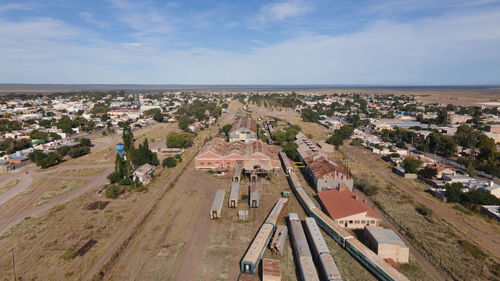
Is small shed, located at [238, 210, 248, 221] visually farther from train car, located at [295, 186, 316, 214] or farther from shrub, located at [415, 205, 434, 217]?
shrub, located at [415, 205, 434, 217]

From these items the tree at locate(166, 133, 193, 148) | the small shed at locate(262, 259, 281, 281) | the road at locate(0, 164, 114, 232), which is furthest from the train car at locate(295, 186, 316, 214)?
the tree at locate(166, 133, 193, 148)

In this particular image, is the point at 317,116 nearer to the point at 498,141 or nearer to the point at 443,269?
the point at 498,141

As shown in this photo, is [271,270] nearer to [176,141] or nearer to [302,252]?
[302,252]

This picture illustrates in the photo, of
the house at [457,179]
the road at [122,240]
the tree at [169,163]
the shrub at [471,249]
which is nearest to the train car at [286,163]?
the road at [122,240]

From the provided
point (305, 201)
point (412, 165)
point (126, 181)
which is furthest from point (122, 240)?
point (412, 165)

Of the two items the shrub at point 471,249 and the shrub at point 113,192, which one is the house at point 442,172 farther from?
the shrub at point 113,192

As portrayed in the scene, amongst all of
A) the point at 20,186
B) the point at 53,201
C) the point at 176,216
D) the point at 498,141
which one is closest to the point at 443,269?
the point at 176,216

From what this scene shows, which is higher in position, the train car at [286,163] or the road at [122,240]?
the train car at [286,163]
